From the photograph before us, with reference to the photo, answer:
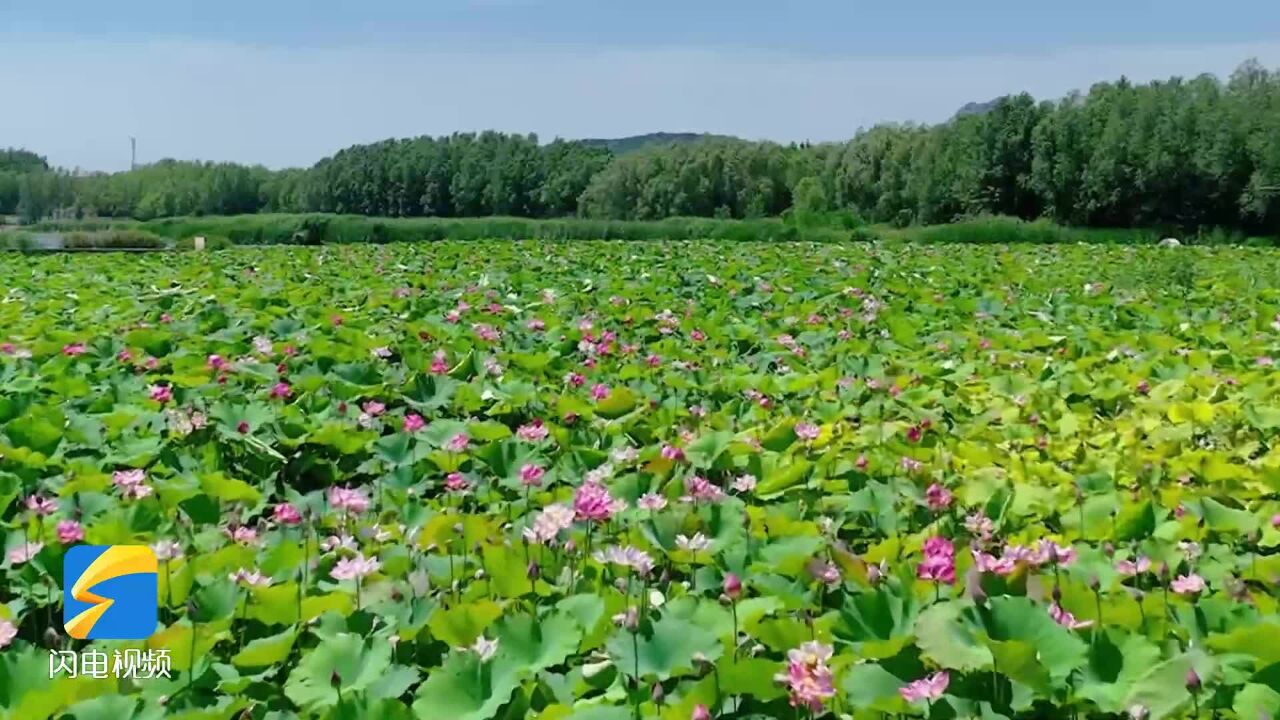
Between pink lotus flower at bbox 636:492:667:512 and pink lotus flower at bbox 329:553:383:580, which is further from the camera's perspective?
pink lotus flower at bbox 636:492:667:512

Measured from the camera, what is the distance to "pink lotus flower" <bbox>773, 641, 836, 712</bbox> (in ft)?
4.34

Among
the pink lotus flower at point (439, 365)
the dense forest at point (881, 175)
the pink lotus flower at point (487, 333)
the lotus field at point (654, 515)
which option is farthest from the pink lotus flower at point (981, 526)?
the dense forest at point (881, 175)

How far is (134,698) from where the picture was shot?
1.39 meters

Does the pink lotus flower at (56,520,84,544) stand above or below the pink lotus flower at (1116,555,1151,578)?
below

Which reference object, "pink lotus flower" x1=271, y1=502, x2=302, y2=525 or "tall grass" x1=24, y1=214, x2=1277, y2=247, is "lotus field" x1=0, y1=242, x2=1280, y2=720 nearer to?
"pink lotus flower" x1=271, y1=502, x2=302, y2=525

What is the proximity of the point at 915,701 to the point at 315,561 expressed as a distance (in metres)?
1.01

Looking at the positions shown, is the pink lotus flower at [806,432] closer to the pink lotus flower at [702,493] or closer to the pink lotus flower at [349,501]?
the pink lotus flower at [702,493]

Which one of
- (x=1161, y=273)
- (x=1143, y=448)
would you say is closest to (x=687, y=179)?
(x=1161, y=273)

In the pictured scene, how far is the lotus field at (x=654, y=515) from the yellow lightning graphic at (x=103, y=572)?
1.8 inches

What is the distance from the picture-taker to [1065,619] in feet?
4.85

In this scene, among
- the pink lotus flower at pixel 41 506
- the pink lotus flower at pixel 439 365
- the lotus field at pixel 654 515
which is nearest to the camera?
the lotus field at pixel 654 515

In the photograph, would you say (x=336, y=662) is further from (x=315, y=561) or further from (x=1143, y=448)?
(x=1143, y=448)

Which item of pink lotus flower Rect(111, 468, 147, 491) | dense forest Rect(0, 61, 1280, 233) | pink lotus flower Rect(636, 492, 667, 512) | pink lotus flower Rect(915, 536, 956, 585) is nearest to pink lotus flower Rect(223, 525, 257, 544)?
pink lotus flower Rect(111, 468, 147, 491)

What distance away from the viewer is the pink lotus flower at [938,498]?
6.95ft
